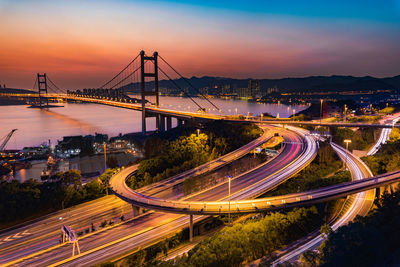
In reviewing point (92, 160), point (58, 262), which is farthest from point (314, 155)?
point (92, 160)

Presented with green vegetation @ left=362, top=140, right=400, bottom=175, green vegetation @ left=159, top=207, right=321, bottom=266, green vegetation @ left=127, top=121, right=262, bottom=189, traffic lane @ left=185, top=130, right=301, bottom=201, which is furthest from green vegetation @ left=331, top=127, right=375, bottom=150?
green vegetation @ left=159, top=207, right=321, bottom=266

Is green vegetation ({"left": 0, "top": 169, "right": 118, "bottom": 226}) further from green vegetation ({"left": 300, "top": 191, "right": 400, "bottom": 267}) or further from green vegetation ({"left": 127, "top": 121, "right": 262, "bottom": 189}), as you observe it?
green vegetation ({"left": 300, "top": 191, "right": 400, "bottom": 267})

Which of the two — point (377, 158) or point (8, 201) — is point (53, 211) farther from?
point (377, 158)

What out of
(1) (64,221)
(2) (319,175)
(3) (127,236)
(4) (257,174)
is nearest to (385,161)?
(2) (319,175)

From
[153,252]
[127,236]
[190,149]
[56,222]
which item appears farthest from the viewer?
[190,149]

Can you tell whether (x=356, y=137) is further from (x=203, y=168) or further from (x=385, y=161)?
(x=203, y=168)

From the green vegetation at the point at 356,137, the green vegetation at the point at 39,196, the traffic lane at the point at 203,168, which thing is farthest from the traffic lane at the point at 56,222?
the green vegetation at the point at 356,137
